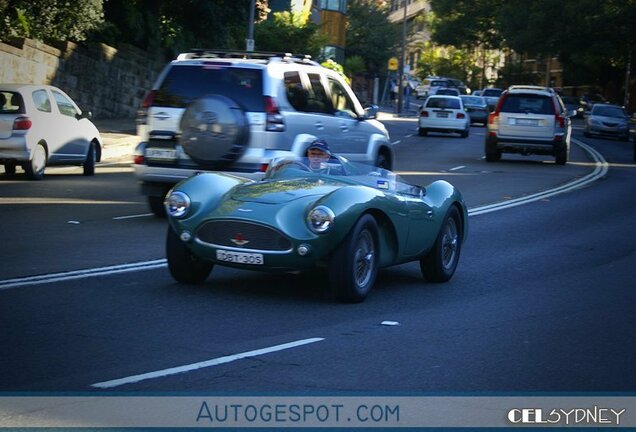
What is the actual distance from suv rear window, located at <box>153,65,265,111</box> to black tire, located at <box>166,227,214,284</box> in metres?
5.04

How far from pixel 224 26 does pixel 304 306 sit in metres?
31.9

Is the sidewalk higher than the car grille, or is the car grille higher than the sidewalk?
the car grille

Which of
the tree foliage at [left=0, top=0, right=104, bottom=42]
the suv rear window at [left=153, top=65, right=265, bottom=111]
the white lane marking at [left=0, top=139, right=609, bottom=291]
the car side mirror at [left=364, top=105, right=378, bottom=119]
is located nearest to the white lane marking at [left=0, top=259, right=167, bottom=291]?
the white lane marking at [left=0, top=139, right=609, bottom=291]

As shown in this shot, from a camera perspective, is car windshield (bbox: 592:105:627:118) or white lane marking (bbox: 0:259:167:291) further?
car windshield (bbox: 592:105:627:118)

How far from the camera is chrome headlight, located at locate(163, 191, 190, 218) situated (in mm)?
9633

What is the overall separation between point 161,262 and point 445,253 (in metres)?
2.65

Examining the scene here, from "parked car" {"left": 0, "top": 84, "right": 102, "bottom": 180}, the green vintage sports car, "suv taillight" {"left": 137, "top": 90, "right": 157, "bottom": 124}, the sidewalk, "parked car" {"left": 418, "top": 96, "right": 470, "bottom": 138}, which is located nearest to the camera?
the green vintage sports car

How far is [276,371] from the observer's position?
710 cm

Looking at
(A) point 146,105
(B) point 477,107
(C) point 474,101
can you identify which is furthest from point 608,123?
(A) point 146,105

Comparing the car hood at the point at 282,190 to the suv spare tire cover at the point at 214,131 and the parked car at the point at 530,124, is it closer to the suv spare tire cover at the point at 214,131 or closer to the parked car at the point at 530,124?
the suv spare tire cover at the point at 214,131

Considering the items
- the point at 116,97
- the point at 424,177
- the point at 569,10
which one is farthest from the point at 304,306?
the point at 569,10

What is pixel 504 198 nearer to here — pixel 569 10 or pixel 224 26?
pixel 224 26

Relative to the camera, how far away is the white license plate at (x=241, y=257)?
365 inches

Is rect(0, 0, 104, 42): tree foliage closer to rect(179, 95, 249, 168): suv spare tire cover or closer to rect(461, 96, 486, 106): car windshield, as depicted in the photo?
rect(179, 95, 249, 168): suv spare tire cover
